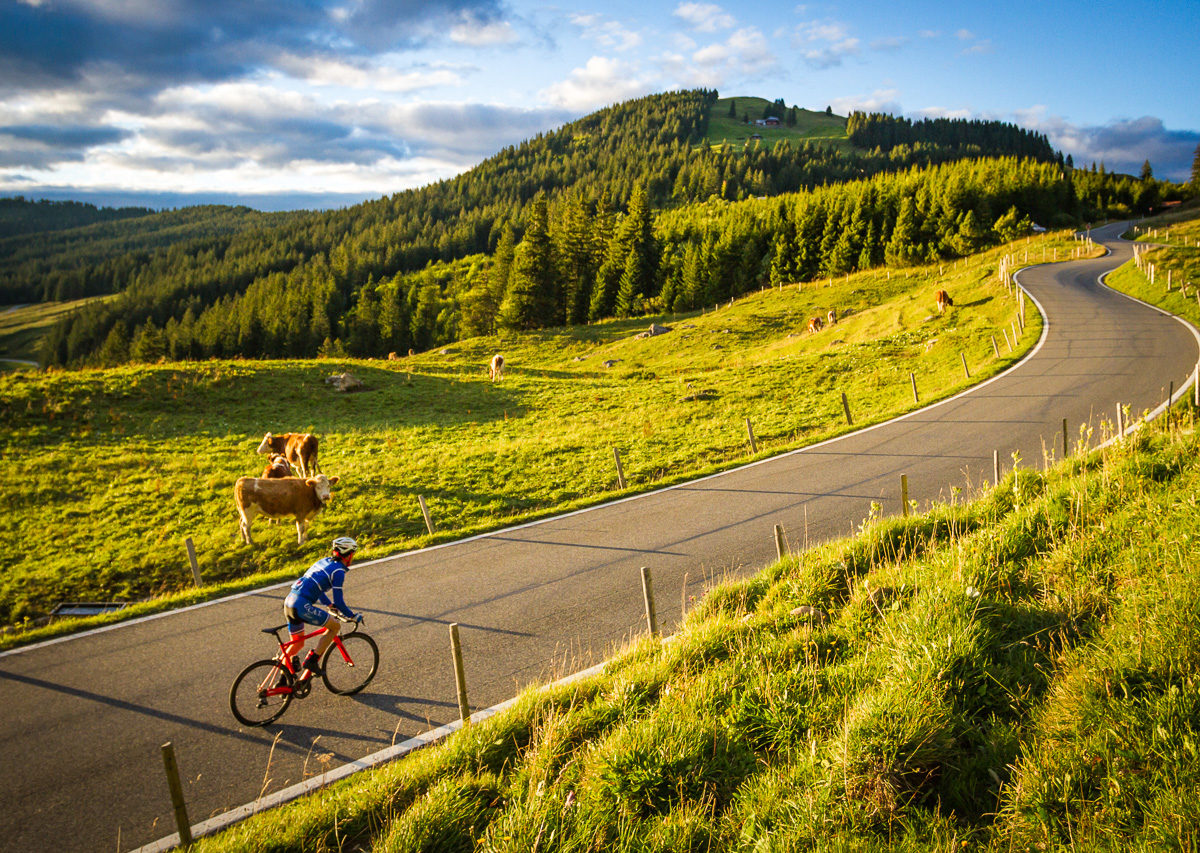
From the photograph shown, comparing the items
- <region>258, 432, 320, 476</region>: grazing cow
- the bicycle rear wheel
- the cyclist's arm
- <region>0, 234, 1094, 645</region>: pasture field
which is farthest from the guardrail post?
<region>258, 432, 320, 476</region>: grazing cow

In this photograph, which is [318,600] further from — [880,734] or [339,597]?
[880,734]

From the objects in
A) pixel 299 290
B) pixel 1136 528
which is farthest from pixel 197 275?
pixel 1136 528

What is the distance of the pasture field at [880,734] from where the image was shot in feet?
13.5

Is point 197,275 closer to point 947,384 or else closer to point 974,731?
point 947,384

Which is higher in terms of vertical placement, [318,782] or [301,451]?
[301,451]

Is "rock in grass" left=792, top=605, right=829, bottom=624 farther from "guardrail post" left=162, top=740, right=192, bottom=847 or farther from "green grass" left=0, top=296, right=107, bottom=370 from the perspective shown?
"green grass" left=0, top=296, right=107, bottom=370

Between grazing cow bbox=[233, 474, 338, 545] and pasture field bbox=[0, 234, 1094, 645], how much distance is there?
0.55m

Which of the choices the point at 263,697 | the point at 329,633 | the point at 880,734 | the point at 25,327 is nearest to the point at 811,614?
the point at 880,734

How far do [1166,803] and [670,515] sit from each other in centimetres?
1177

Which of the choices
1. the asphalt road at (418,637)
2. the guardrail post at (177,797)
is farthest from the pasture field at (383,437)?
the guardrail post at (177,797)

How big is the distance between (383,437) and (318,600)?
64.6 ft

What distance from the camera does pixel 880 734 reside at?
15.6ft

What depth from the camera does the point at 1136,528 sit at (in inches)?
284

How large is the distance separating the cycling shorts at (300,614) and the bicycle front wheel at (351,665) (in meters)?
0.51
